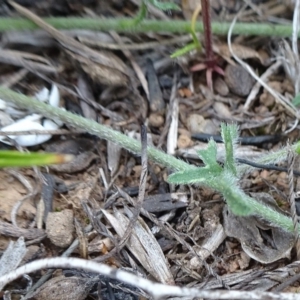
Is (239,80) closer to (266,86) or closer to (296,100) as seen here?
(266,86)

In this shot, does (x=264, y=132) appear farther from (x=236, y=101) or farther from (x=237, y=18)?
(x=237, y=18)

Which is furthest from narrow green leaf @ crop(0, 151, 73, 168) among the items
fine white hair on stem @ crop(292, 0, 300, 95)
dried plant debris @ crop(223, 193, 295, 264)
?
fine white hair on stem @ crop(292, 0, 300, 95)

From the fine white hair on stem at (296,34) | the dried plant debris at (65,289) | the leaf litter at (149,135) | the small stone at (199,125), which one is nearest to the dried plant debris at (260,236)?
the leaf litter at (149,135)

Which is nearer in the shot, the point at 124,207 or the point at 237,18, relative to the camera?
the point at 124,207

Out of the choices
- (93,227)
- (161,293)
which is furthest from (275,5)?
(161,293)

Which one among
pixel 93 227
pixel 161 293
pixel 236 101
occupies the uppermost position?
pixel 236 101

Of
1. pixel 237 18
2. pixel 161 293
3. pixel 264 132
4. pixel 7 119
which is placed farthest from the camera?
pixel 237 18

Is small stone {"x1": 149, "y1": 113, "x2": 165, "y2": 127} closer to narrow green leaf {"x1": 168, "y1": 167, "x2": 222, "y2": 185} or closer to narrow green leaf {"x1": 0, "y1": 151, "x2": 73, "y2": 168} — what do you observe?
narrow green leaf {"x1": 168, "y1": 167, "x2": 222, "y2": 185}
